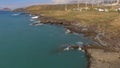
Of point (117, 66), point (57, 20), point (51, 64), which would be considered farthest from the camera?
point (57, 20)

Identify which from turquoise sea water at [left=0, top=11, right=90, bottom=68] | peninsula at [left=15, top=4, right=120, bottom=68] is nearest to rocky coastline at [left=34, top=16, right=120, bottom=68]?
peninsula at [left=15, top=4, right=120, bottom=68]

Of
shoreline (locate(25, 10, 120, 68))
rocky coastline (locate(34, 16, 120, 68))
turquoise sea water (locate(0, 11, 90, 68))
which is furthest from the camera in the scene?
turquoise sea water (locate(0, 11, 90, 68))

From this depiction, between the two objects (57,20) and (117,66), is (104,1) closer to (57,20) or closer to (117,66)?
(57,20)

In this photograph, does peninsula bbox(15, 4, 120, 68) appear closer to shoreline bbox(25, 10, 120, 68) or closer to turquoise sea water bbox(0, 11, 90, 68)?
shoreline bbox(25, 10, 120, 68)

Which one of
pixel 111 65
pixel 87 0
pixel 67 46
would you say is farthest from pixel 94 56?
pixel 87 0

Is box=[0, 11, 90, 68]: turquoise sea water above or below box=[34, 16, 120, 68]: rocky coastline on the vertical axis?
below

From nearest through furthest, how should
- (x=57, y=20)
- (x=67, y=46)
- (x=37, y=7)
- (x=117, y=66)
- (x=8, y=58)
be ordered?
(x=117, y=66) < (x=8, y=58) < (x=67, y=46) < (x=57, y=20) < (x=37, y=7)

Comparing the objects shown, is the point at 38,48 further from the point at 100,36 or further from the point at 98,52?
the point at 100,36

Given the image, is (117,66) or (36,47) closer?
(117,66)
